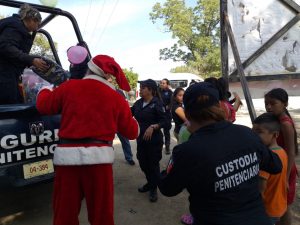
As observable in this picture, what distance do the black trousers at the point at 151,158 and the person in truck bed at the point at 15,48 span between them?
1.63m

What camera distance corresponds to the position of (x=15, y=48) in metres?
3.29

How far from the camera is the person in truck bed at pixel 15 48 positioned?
10.7ft

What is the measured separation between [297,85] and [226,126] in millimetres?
2420

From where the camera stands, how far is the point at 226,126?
1.66 metres

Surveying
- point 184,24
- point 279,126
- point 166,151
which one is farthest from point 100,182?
point 184,24

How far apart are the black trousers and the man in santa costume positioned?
1.57m

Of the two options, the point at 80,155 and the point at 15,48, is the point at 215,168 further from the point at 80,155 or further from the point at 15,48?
the point at 15,48

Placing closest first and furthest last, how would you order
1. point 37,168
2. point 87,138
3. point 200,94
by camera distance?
point 200,94 → point 87,138 → point 37,168

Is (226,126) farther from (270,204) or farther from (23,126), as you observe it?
(23,126)

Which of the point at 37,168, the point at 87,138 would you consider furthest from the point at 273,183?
the point at 37,168

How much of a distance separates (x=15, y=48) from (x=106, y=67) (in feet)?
4.20

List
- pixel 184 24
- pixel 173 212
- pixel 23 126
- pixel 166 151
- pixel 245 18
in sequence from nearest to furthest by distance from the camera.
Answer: pixel 23 126 → pixel 245 18 → pixel 173 212 → pixel 166 151 → pixel 184 24

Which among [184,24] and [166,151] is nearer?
[166,151]

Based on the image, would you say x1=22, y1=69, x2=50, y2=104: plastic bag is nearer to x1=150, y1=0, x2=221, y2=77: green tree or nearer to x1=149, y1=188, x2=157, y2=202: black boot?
x1=149, y1=188, x2=157, y2=202: black boot
